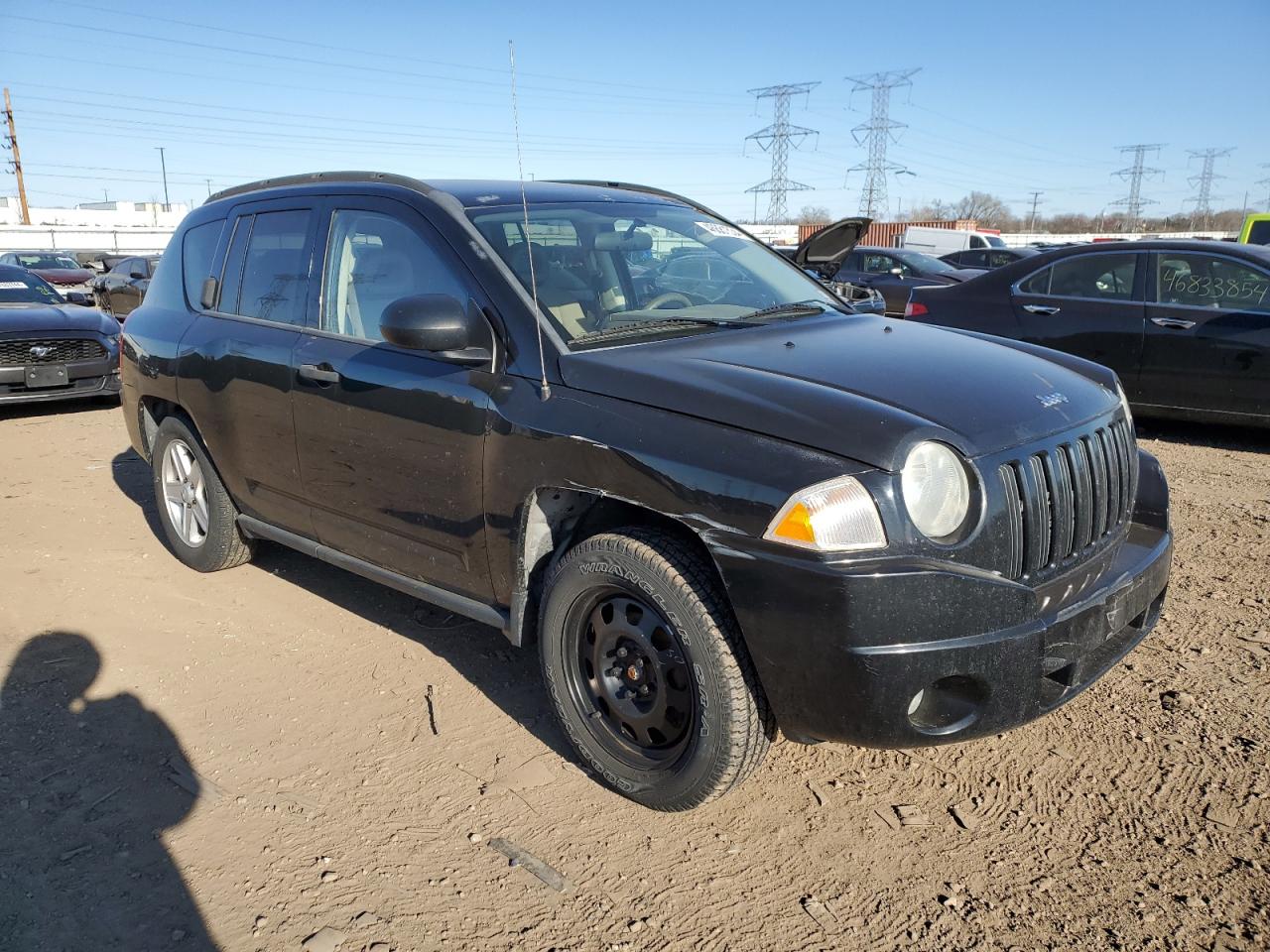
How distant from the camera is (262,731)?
11.4 feet

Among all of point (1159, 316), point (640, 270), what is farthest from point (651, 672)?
point (1159, 316)

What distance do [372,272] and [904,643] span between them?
2.44m

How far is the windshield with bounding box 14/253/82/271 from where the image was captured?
93.8 ft

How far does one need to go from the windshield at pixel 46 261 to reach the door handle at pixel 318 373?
29.5 metres

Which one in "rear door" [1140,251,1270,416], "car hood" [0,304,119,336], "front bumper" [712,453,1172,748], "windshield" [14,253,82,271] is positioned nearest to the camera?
"front bumper" [712,453,1172,748]

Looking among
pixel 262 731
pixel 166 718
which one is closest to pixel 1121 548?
pixel 262 731

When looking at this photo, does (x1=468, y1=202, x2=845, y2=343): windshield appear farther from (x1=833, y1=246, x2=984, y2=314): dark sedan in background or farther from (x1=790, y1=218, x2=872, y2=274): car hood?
(x1=833, y1=246, x2=984, y2=314): dark sedan in background

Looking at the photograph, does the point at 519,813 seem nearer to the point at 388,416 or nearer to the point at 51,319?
the point at 388,416

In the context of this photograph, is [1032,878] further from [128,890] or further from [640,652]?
[128,890]

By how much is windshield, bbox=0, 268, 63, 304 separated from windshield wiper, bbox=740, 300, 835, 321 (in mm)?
9790

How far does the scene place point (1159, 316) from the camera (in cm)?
713

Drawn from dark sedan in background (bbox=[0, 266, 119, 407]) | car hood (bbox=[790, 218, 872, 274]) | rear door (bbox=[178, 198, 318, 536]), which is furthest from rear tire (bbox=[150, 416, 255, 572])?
dark sedan in background (bbox=[0, 266, 119, 407])

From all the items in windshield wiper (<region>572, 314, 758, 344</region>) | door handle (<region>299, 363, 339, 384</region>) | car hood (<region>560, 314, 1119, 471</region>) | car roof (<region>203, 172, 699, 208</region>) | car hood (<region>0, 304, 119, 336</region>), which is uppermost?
car roof (<region>203, 172, 699, 208</region>)

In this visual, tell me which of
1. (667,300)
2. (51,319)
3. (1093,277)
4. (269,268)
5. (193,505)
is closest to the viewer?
(667,300)
